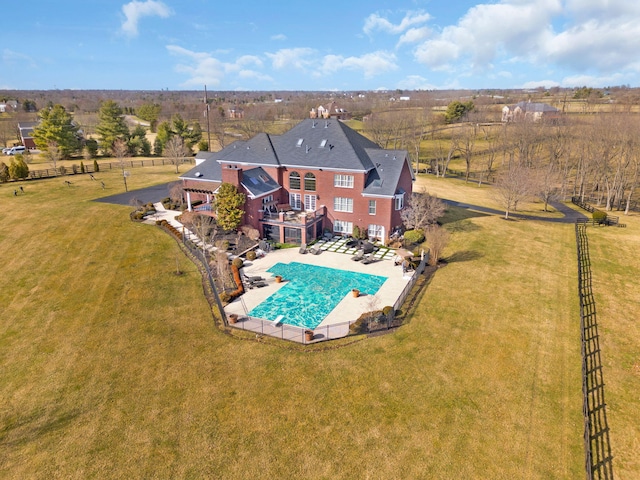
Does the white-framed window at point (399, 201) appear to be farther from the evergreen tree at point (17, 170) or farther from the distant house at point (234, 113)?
the distant house at point (234, 113)

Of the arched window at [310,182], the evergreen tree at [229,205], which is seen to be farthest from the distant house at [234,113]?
the evergreen tree at [229,205]

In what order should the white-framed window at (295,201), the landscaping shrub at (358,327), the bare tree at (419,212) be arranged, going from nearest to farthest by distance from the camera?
the landscaping shrub at (358,327) < the bare tree at (419,212) < the white-framed window at (295,201)

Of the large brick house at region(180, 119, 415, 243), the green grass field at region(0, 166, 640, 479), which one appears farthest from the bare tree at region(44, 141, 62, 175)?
the green grass field at region(0, 166, 640, 479)

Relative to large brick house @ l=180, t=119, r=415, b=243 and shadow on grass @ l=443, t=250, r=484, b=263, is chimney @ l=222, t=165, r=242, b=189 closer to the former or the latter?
large brick house @ l=180, t=119, r=415, b=243

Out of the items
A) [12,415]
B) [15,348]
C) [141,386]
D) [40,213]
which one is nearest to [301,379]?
[141,386]

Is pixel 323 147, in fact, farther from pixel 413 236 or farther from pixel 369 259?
pixel 369 259
